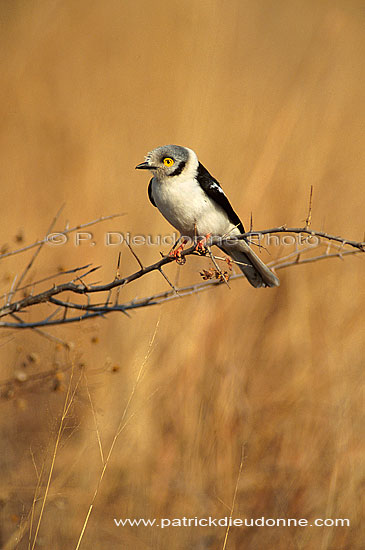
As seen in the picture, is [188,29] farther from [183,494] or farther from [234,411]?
[183,494]

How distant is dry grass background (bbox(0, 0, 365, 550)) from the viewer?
314cm

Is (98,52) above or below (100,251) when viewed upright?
above

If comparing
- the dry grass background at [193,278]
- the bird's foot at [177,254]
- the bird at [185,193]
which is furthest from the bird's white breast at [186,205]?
the dry grass background at [193,278]

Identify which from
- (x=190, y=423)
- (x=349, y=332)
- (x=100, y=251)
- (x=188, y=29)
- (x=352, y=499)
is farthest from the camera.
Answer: (x=188, y=29)

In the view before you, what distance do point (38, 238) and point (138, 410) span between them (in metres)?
2.03

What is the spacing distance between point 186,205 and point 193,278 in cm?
136

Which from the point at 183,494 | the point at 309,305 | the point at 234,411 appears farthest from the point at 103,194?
the point at 183,494

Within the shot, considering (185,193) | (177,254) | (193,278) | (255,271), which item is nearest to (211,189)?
(185,193)

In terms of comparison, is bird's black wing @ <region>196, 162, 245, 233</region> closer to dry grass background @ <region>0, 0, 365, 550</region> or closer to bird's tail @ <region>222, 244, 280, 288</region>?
bird's tail @ <region>222, 244, 280, 288</region>

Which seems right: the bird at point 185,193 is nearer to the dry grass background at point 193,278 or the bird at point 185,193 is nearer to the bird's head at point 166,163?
the bird's head at point 166,163

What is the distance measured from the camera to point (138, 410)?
10.9ft

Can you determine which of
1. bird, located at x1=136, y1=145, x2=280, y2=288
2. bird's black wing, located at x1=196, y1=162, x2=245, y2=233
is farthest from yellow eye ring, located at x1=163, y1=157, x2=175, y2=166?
bird's black wing, located at x1=196, y1=162, x2=245, y2=233

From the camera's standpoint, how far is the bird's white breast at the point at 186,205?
119 inches

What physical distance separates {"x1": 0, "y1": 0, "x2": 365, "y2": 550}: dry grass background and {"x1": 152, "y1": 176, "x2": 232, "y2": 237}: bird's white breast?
803 mm
